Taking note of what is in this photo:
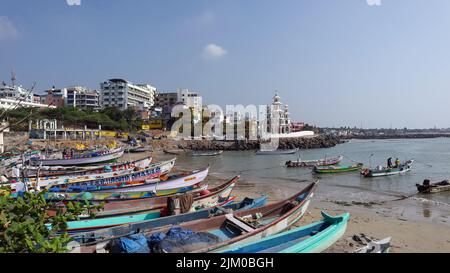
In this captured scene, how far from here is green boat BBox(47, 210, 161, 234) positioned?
8344 mm

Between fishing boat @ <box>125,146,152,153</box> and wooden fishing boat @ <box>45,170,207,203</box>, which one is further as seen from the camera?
fishing boat @ <box>125,146,152,153</box>

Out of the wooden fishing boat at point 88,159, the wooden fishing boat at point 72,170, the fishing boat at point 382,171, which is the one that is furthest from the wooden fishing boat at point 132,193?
the wooden fishing boat at point 88,159

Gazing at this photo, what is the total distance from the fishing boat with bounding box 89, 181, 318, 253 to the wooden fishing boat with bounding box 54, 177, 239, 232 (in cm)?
207

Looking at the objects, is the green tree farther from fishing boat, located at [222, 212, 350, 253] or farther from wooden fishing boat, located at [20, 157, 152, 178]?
wooden fishing boat, located at [20, 157, 152, 178]

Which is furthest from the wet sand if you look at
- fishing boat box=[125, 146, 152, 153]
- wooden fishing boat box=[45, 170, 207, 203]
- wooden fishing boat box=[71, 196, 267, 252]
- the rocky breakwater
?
the rocky breakwater

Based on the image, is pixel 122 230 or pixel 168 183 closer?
pixel 122 230

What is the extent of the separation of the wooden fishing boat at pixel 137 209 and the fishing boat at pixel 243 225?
207 centimetres

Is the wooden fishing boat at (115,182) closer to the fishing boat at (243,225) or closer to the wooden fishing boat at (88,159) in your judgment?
the fishing boat at (243,225)

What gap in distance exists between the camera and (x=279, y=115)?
7588cm

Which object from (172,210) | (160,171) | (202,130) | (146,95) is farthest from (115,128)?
(172,210)

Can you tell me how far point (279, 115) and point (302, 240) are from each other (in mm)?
69923

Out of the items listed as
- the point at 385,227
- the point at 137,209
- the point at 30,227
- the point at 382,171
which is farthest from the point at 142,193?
the point at 382,171

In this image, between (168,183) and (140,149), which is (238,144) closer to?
(140,149)

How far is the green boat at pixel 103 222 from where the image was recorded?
8344mm
